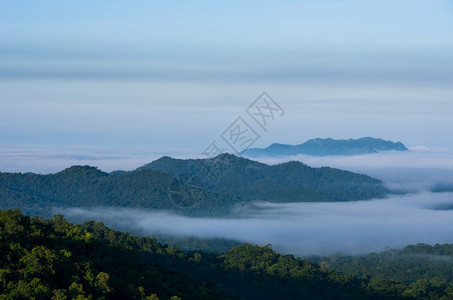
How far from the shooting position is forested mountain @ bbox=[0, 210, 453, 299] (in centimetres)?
2495

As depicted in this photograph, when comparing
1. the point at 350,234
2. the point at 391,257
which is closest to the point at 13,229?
the point at 391,257

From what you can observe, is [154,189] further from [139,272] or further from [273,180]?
[139,272]

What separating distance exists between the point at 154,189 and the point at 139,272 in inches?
3379

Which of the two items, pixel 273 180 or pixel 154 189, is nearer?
pixel 154 189

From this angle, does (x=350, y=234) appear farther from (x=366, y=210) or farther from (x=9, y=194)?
(x=9, y=194)

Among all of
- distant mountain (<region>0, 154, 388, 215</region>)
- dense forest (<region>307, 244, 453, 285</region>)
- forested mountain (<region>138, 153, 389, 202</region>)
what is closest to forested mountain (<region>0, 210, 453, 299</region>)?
dense forest (<region>307, 244, 453, 285</region>)

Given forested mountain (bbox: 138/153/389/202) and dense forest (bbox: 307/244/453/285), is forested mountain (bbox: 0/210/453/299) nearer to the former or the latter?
dense forest (bbox: 307/244/453/285)

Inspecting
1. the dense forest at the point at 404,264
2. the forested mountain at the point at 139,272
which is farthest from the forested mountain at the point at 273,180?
the forested mountain at the point at 139,272

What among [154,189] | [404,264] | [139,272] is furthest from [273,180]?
[139,272]

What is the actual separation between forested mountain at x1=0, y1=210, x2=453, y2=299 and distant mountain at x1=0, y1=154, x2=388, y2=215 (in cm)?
5487

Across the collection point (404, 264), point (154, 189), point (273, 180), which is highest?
point (273, 180)

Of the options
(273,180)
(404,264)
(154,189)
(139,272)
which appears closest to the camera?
(139,272)

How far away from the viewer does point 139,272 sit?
31.8 m

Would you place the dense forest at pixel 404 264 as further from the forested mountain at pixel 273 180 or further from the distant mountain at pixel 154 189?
the forested mountain at pixel 273 180
